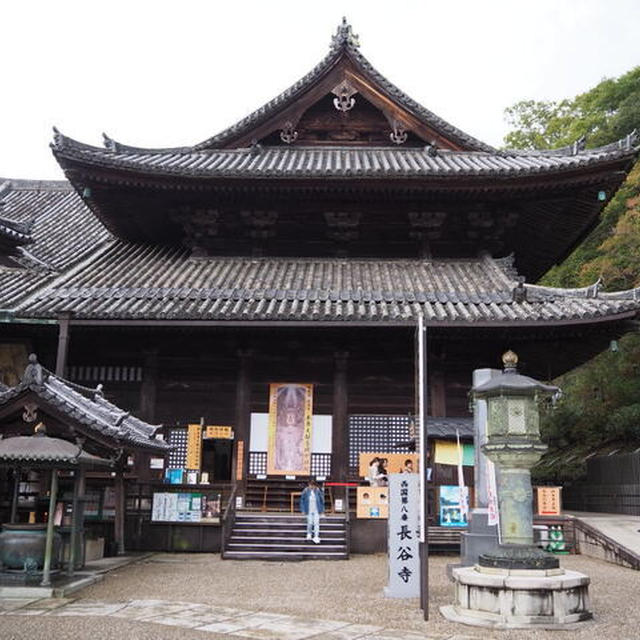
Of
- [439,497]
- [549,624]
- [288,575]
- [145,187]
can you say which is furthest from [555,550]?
[145,187]

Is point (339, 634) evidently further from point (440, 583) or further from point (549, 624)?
point (440, 583)

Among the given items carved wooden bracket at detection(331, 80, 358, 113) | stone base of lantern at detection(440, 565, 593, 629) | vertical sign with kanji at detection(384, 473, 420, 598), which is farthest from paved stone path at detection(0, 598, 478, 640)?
carved wooden bracket at detection(331, 80, 358, 113)

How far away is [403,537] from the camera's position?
31.7ft

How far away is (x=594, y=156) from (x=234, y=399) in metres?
10.6

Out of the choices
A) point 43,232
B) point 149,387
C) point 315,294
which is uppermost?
point 43,232

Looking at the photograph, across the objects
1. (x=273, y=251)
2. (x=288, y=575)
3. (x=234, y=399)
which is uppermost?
(x=273, y=251)

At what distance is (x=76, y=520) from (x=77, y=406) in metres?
1.82

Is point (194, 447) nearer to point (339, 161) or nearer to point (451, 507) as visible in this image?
point (451, 507)

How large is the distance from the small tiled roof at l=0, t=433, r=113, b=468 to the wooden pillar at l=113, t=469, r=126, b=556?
135 inches

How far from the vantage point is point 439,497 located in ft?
48.3

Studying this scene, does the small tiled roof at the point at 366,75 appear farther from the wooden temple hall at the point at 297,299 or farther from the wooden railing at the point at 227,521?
the wooden railing at the point at 227,521

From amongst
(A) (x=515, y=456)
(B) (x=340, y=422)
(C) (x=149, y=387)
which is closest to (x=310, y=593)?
(A) (x=515, y=456)

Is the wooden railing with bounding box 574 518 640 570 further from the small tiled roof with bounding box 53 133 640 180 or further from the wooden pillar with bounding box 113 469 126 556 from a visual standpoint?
the wooden pillar with bounding box 113 469 126 556

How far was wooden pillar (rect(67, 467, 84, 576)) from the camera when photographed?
10352 mm
